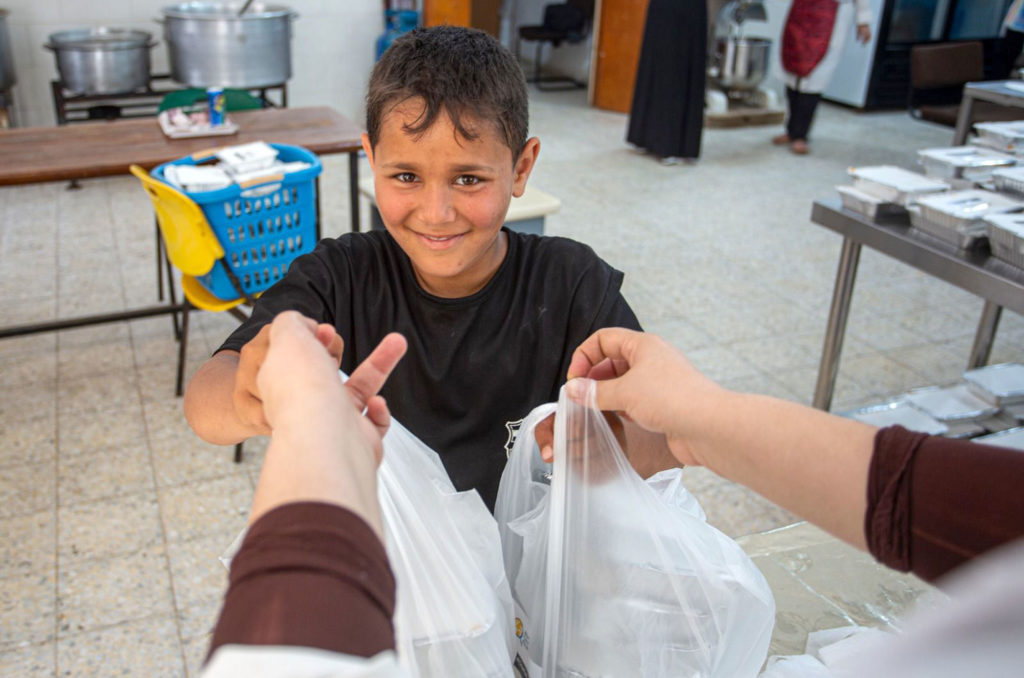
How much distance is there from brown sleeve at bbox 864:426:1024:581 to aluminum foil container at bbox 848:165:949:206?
1613 mm

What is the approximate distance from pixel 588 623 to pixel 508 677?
3.7 inches

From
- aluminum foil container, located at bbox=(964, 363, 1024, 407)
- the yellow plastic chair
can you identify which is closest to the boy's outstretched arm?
the yellow plastic chair

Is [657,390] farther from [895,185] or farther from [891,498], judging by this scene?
[895,185]

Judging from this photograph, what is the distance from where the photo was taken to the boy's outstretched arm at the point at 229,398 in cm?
82

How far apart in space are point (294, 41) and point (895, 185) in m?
4.50

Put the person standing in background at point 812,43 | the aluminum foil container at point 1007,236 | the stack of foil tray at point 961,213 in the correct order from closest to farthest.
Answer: the aluminum foil container at point 1007,236 → the stack of foil tray at point 961,213 → the person standing in background at point 812,43

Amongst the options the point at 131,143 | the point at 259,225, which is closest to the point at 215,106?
the point at 131,143

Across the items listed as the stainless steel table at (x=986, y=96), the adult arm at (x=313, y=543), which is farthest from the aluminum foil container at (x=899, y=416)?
the adult arm at (x=313, y=543)

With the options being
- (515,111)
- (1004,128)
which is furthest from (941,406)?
(515,111)

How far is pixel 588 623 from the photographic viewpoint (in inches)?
31.9

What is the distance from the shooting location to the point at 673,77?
16.4ft

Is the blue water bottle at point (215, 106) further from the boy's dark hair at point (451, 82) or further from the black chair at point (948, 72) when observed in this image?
the black chair at point (948, 72)

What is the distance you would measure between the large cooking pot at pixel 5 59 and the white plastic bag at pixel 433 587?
14.7ft

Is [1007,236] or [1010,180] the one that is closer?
[1007,236]
